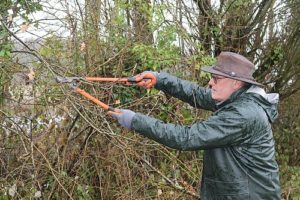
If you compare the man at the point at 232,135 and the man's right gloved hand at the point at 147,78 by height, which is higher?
the man's right gloved hand at the point at 147,78

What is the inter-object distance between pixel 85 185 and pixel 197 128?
2649 mm

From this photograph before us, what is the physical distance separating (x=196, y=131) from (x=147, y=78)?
1105 mm

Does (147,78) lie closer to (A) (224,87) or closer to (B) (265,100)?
(A) (224,87)

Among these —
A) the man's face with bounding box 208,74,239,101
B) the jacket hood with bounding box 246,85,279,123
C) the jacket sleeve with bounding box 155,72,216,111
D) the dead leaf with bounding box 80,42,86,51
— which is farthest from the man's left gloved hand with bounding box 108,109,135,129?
the dead leaf with bounding box 80,42,86,51

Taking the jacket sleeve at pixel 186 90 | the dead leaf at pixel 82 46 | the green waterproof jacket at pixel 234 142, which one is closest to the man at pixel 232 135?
the green waterproof jacket at pixel 234 142

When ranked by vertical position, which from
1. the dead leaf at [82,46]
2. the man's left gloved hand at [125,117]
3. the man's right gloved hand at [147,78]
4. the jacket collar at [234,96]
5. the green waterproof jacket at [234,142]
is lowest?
the green waterproof jacket at [234,142]

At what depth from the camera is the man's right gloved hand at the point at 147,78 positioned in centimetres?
429

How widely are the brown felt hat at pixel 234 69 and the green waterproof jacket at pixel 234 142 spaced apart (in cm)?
11

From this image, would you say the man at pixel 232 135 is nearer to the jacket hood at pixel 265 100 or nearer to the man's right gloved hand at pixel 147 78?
the jacket hood at pixel 265 100

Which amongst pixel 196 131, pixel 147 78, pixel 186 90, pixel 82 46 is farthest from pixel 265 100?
pixel 82 46

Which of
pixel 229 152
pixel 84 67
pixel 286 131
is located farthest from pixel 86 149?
pixel 286 131

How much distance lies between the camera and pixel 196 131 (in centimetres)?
342

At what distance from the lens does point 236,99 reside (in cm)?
370

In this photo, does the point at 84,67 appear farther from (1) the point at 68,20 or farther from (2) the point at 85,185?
(2) the point at 85,185
